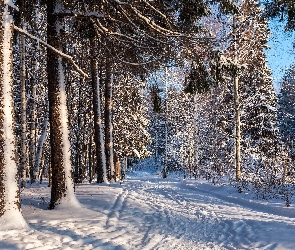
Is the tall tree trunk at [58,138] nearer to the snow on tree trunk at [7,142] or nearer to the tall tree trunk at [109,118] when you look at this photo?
the snow on tree trunk at [7,142]

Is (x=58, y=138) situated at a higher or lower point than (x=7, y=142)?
higher

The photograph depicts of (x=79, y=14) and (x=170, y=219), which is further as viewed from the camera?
(x=79, y=14)

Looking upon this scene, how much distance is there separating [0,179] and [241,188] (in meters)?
8.66

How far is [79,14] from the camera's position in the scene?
25.7 feet

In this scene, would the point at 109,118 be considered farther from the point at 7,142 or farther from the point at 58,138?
the point at 7,142

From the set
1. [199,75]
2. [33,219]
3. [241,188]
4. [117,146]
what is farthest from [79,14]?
[117,146]

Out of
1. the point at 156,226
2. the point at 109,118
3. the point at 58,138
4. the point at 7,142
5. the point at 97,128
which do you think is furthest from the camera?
the point at 109,118

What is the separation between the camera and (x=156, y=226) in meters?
6.55

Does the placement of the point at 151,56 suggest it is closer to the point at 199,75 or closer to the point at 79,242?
the point at 199,75

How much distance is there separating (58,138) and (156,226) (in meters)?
3.14

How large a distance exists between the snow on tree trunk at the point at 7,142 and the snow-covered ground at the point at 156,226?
379mm

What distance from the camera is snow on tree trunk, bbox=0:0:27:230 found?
18.4 feet

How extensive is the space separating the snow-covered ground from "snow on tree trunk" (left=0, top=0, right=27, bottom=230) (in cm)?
38

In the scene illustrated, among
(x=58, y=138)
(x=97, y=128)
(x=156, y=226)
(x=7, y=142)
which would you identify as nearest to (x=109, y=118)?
(x=97, y=128)
